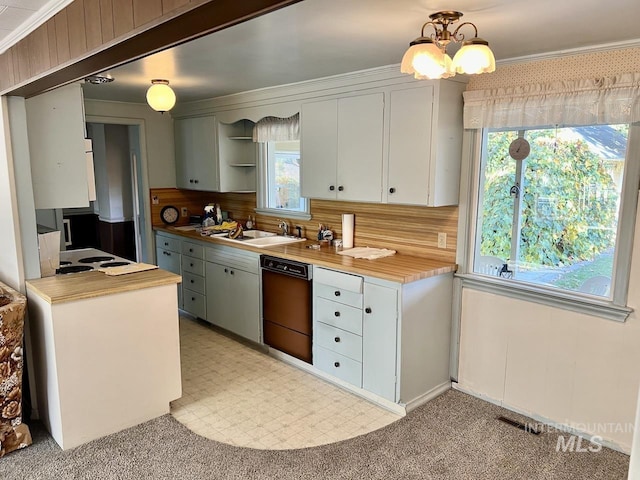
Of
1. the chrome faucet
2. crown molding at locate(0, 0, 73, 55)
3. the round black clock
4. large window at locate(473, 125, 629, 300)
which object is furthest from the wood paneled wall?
the round black clock

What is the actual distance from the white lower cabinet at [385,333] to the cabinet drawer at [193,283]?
161 centimetres

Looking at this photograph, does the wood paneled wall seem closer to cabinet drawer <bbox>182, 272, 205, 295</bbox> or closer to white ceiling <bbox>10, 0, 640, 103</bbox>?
white ceiling <bbox>10, 0, 640, 103</bbox>

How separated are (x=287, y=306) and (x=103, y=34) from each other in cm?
248

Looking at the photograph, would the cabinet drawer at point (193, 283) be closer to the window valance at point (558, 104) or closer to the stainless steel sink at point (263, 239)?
the stainless steel sink at point (263, 239)

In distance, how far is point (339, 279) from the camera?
327 centimetres

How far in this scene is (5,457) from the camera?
2.57 metres

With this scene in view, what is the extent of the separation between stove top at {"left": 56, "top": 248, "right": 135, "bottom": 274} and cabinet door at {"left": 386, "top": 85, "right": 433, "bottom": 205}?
2.03 meters

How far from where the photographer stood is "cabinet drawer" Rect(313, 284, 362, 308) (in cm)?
320

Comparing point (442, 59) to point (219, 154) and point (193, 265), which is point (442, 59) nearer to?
point (219, 154)

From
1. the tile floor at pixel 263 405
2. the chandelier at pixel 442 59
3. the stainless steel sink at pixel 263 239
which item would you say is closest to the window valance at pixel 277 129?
the stainless steel sink at pixel 263 239

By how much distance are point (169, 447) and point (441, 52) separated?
246 cm

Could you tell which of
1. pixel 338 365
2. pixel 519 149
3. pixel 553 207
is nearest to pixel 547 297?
pixel 553 207

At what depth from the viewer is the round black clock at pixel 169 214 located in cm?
532

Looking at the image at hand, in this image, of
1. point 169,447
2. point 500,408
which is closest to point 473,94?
point 500,408
